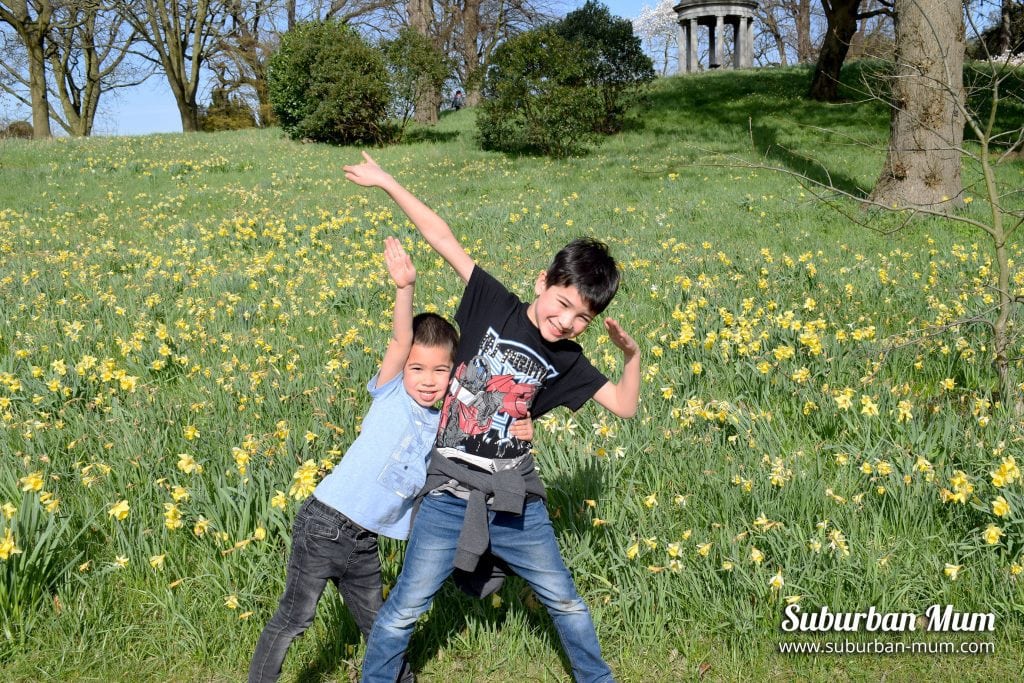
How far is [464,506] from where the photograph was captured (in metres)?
2.32

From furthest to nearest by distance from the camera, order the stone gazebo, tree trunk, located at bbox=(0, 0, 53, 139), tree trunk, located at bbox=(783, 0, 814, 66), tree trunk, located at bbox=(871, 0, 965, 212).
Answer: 1. tree trunk, located at bbox=(783, 0, 814, 66)
2. the stone gazebo
3. tree trunk, located at bbox=(0, 0, 53, 139)
4. tree trunk, located at bbox=(871, 0, 965, 212)

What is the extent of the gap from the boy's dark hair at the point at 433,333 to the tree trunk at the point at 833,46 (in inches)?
591

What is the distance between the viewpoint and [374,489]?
2395 millimetres

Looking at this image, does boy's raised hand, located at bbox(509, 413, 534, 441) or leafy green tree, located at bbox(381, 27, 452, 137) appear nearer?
boy's raised hand, located at bbox(509, 413, 534, 441)

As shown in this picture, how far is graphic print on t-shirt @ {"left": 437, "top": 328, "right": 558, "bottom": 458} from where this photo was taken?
238 cm

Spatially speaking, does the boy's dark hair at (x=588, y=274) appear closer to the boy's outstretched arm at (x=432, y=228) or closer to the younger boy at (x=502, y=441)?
A: the younger boy at (x=502, y=441)

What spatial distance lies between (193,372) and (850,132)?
47.2 ft

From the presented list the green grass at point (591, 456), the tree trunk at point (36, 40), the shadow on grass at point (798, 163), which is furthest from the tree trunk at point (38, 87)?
the shadow on grass at point (798, 163)

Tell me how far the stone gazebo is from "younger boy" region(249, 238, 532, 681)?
Answer: 3287 centimetres

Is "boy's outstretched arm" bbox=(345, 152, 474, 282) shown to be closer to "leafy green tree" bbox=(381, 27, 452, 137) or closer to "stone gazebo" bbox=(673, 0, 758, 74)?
"leafy green tree" bbox=(381, 27, 452, 137)

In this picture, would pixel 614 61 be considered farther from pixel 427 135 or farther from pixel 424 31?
pixel 424 31

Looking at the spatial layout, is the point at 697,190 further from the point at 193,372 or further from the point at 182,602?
the point at 182,602

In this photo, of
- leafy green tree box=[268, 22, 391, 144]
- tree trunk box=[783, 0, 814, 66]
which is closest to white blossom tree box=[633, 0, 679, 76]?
tree trunk box=[783, 0, 814, 66]

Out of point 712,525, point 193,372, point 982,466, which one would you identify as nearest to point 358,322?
point 193,372
